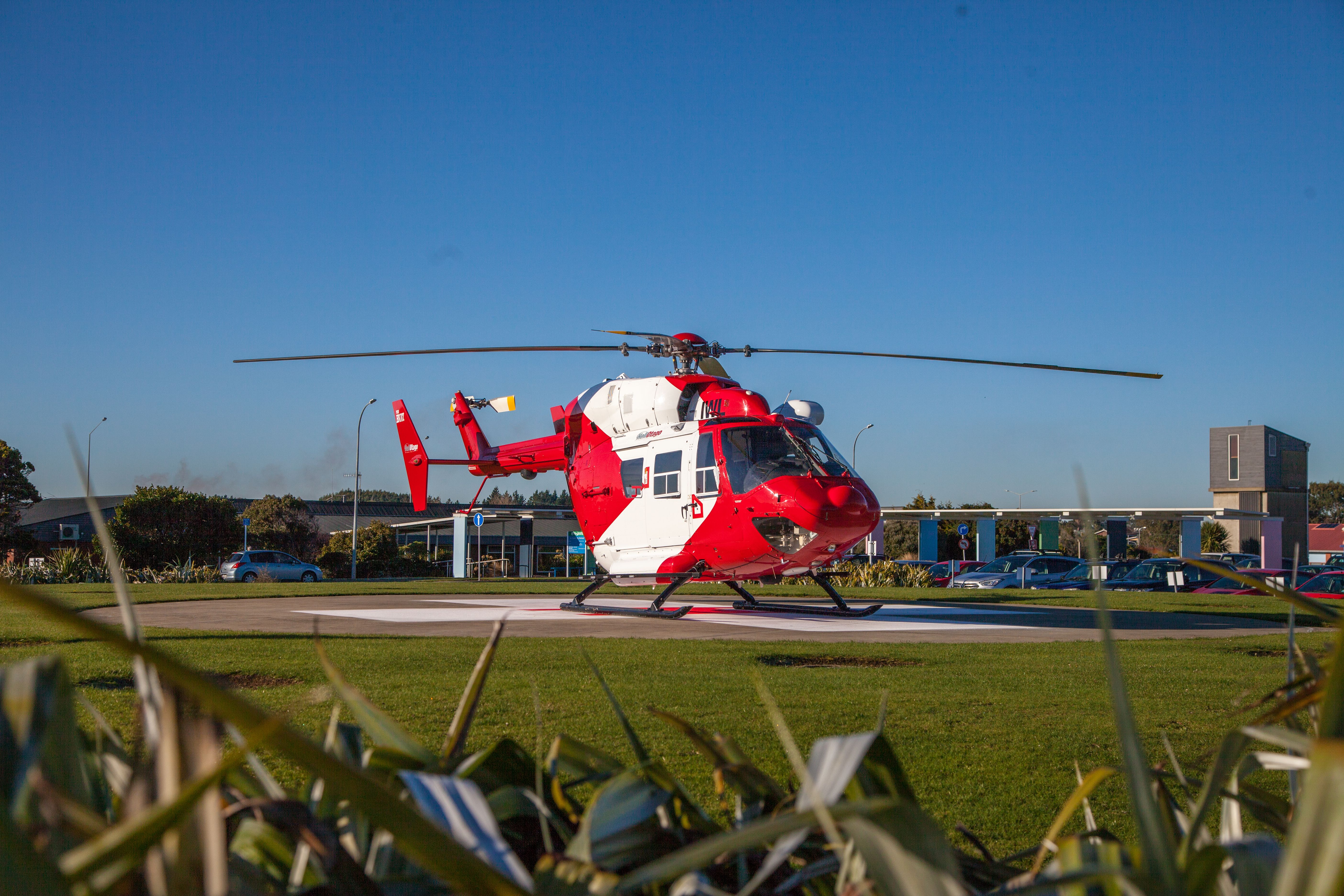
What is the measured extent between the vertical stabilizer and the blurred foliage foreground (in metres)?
17.4

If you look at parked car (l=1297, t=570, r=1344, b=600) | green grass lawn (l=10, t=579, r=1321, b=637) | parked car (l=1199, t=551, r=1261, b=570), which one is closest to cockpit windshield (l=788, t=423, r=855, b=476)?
green grass lawn (l=10, t=579, r=1321, b=637)

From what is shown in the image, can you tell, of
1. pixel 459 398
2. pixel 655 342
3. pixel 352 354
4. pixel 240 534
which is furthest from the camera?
pixel 240 534

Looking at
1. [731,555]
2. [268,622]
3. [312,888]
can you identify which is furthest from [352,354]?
[312,888]

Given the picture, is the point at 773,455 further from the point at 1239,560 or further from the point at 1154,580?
the point at 1239,560

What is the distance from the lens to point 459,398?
1722 cm

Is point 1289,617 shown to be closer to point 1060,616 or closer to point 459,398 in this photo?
point 1060,616

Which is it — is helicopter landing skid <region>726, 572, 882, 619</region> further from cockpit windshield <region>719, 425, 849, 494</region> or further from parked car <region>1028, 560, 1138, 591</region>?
parked car <region>1028, 560, 1138, 591</region>

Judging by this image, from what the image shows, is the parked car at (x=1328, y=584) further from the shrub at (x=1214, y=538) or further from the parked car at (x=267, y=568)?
the shrub at (x=1214, y=538)

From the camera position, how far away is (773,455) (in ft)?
38.4

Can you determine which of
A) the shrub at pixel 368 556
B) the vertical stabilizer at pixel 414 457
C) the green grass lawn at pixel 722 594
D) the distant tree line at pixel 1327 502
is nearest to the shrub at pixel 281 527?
the shrub at pixel 368 556

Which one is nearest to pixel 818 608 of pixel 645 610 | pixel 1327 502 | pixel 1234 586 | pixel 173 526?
pixel 645 610

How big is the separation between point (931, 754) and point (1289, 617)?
4011 millimetres

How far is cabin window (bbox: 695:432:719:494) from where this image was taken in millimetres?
12031

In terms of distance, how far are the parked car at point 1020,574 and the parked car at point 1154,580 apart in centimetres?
320
